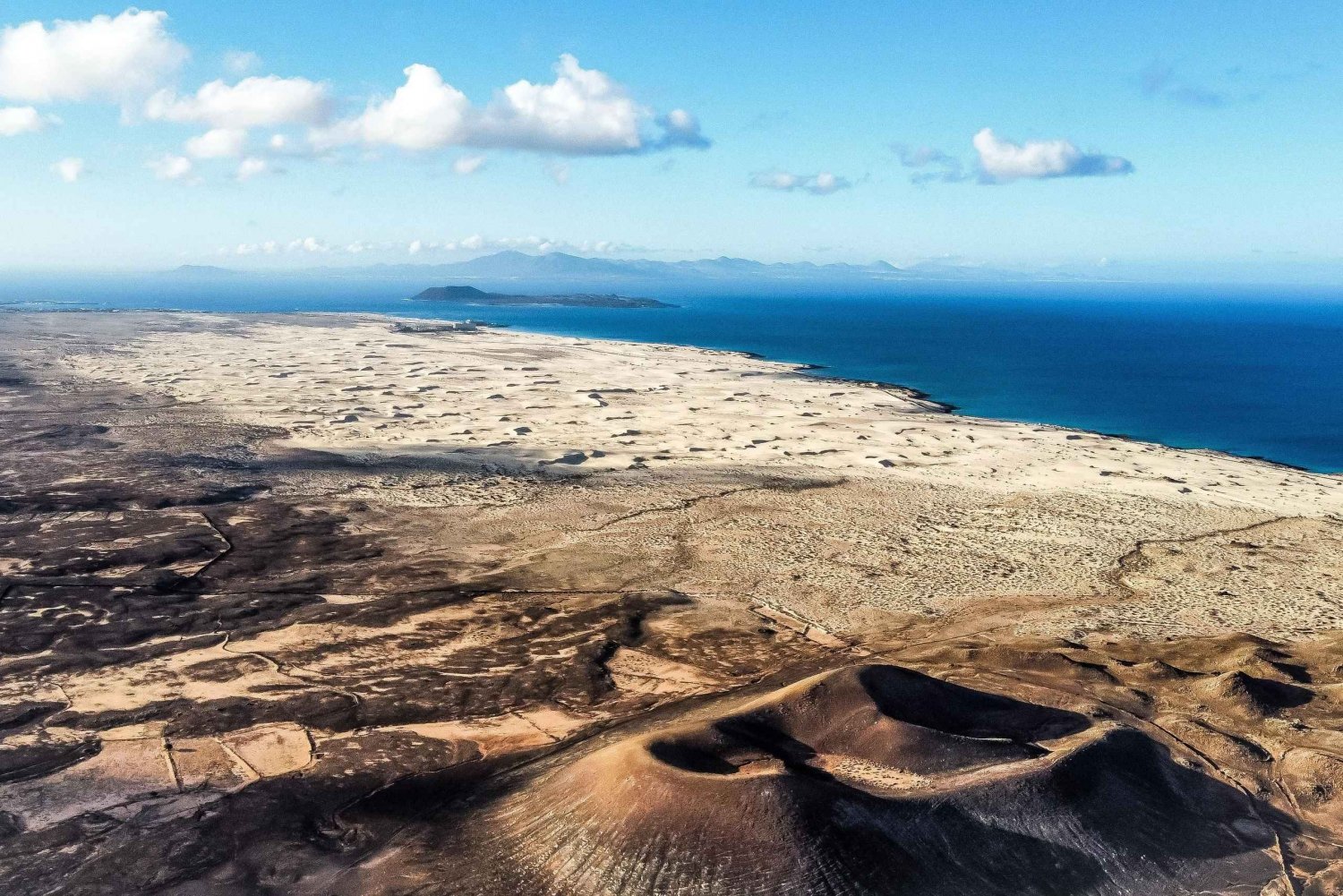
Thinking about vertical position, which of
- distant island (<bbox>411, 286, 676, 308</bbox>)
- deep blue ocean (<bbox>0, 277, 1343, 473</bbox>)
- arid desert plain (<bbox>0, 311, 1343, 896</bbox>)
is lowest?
arid desert plain (<bbox>0, 311, 1343, 896</bbox>)

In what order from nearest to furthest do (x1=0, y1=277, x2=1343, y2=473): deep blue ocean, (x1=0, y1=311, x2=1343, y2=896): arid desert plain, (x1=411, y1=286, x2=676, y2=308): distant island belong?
(x1=0, y1=311, x2=1343, y2=896): arid desert plain
(x1=0, y1=277, x2=1343, y2=473): deep blue ocean
(x1=411, y1=286, x2=676, y2=308): distant island

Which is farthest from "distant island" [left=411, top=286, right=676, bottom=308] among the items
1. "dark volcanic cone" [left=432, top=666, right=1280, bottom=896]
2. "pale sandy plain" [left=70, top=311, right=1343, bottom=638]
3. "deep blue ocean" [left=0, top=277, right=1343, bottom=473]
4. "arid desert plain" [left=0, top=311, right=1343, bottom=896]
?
"dark volcanic cone" [left=432, top=666, right=1280, bottom=896]

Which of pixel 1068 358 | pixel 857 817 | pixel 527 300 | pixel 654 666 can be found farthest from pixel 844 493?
pixel 527 300

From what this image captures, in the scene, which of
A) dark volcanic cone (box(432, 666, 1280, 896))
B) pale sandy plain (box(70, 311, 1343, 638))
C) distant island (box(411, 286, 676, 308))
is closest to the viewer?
dark volcanic cone (box(432, 666, 1280, 896))

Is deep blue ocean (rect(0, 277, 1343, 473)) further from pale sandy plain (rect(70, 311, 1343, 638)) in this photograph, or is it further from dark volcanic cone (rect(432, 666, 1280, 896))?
dark volcanic cone (rect(432, 666, 1280, 896))

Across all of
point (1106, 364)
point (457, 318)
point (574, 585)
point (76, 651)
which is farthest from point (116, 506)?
point (457, 318)

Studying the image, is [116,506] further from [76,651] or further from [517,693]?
[517,693]
